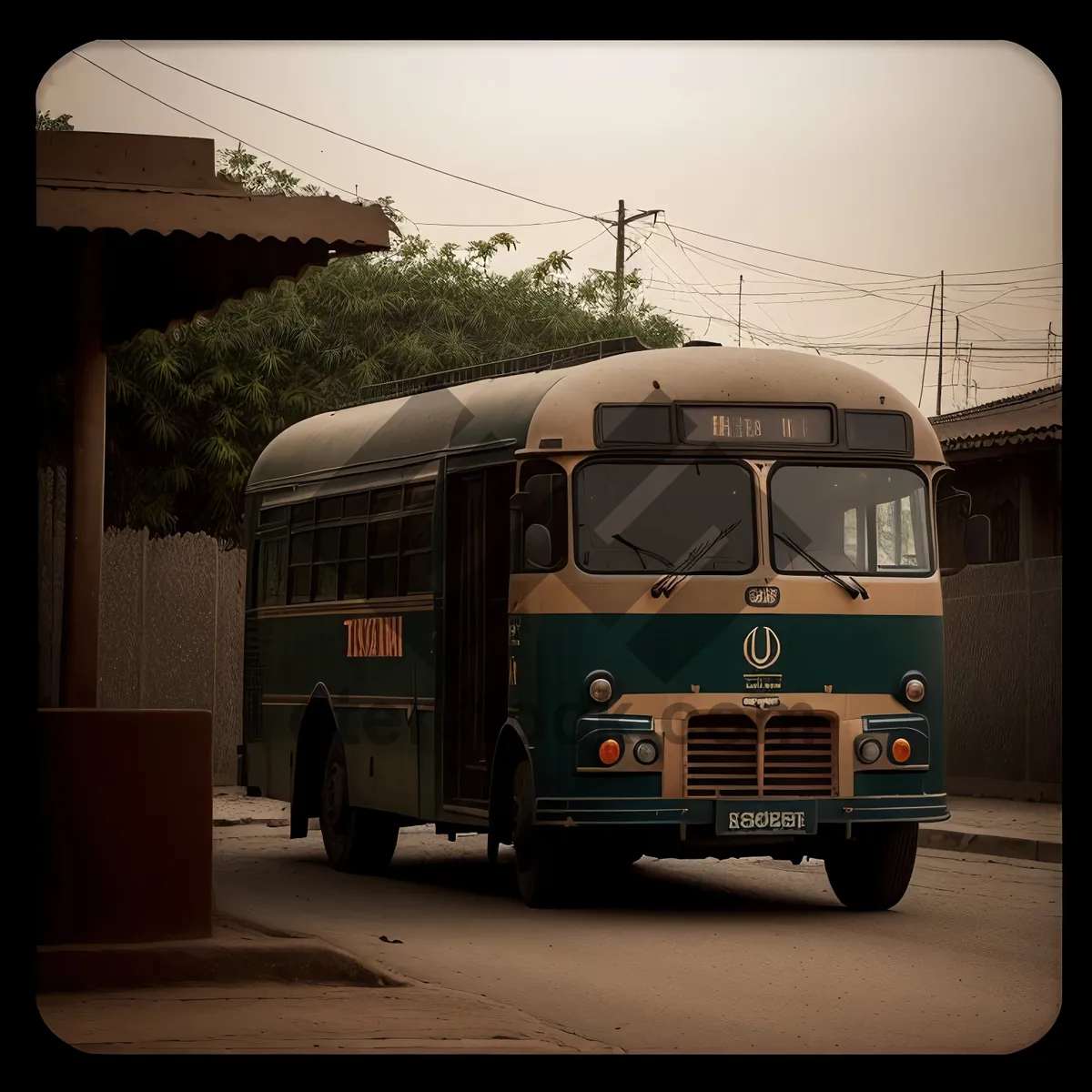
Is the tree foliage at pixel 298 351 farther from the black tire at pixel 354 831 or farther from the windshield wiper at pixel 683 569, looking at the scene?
the windshield wiper at pixel 683 569

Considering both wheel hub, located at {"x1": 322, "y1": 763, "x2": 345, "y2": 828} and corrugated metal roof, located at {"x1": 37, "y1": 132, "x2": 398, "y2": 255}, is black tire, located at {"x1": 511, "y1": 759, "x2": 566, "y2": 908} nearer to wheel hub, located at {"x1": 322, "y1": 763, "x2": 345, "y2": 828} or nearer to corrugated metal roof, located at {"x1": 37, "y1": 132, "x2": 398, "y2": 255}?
wheel hub, located at {"x1": 322, "y1": 763, "x2": 345, "y2": 828}

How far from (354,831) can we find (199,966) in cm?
668

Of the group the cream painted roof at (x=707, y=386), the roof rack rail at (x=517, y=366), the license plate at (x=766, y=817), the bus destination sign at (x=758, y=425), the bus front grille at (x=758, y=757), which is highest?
the roof rack rail at (x=517, y=366)

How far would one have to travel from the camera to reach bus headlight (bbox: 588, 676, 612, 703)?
12.7 meters

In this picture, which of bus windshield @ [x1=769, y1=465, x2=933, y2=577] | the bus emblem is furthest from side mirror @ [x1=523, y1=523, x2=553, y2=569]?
bus windshield @ [x1=769, y1=465, x2=933, y2=577]

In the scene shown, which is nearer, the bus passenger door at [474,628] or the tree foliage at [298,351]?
the bus passenger door at [474,628]

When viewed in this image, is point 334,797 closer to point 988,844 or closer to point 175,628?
point 988,844

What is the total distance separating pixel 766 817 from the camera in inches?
498

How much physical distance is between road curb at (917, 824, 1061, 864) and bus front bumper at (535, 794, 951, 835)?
4.82m

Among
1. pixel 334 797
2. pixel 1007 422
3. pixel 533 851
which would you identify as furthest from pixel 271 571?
pixel 1007 422

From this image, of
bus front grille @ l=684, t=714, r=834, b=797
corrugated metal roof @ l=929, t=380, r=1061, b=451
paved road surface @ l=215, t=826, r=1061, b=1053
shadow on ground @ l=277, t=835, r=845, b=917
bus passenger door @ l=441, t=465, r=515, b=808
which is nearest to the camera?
paved road surface @ l=215, t=826, r=1061, b=1053

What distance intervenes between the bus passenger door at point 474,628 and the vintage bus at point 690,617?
0.02 meters

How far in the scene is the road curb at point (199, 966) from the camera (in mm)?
9453

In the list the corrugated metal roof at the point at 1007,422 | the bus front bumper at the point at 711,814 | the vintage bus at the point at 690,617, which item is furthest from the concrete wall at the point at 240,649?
the bus front bumper at the point at 711,814
